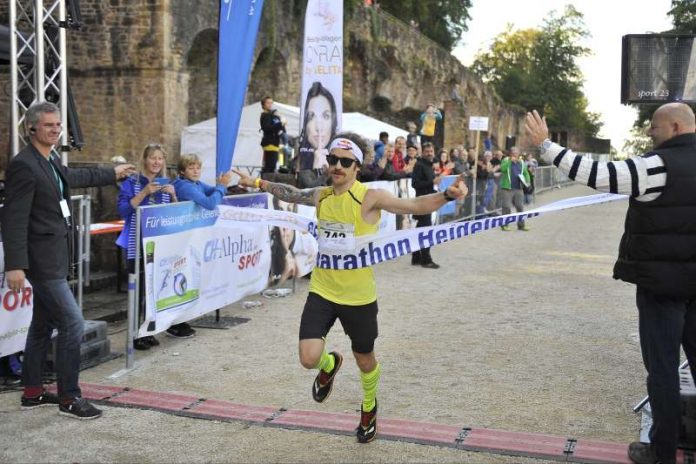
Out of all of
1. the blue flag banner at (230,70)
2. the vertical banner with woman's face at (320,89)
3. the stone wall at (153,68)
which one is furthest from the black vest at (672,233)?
the stone wall at (153,68)

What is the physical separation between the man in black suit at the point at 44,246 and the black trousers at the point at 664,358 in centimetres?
347

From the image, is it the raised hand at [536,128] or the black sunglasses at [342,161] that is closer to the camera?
the raised hand at [536,128]

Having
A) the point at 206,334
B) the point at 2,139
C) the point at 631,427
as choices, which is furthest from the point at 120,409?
the point at 2,139

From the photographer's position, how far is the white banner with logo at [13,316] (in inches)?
234

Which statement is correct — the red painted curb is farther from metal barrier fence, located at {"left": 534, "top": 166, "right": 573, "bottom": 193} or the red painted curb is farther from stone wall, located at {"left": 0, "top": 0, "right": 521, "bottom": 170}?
metal barrier fence, located at {"left": 534, "top": 166, "right": 573, "bottom": 193}

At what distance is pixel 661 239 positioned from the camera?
4449 millimetres

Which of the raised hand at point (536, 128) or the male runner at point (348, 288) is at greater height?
the raised hand at point (536, 128)

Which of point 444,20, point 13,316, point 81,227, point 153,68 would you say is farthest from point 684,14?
point 13,316

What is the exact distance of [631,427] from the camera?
5.36 metres

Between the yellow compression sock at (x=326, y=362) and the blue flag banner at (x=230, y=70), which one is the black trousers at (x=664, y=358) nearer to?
the yellow compression sock at (x=326, y=362)

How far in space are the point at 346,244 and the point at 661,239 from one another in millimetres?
1789

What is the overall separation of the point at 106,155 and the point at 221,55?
39.0 feet

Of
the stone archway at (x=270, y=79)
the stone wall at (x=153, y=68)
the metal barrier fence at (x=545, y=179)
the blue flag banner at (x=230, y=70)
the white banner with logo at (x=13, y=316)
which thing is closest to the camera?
the white banner with logo at (x=13, y=316)

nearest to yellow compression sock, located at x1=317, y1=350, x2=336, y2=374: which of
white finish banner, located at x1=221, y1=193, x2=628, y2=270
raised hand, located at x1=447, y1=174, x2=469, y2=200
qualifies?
white finish banner, located at x1=221, y1=193, x2=628, y2=270
